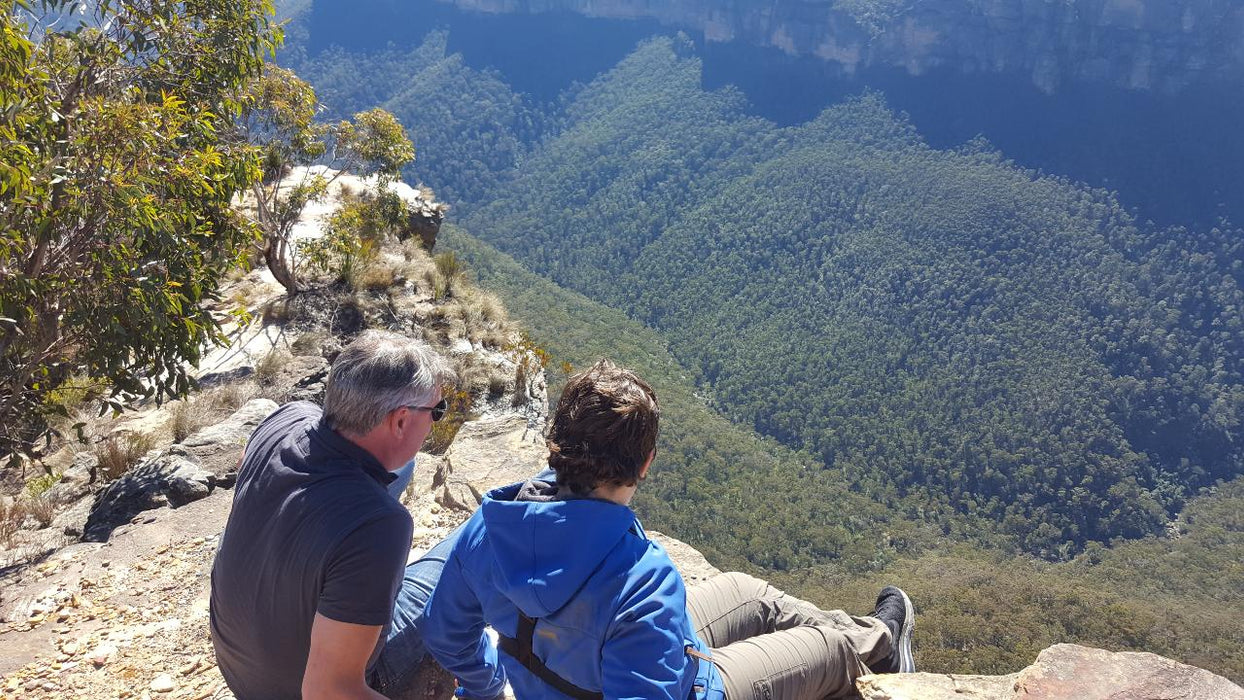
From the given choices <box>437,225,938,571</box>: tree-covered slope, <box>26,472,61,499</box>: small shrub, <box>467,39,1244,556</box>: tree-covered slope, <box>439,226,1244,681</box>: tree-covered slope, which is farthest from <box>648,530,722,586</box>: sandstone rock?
<box>467,39,1244,556</box>: tree-covered slope

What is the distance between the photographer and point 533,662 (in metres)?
1.93

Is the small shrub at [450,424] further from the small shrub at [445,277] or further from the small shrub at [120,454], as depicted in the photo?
the small shrub at [445,277]

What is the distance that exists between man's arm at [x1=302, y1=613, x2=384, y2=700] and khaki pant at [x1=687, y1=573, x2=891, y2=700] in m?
1.13

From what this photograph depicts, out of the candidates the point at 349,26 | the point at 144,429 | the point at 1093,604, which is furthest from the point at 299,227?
the point at 349,26

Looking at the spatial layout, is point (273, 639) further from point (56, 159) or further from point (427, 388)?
point (56, 159)

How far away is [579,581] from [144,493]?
405 centimetres

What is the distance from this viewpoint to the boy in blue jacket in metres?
1.75

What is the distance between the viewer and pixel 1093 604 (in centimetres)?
1418

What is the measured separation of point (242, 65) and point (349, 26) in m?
78.8

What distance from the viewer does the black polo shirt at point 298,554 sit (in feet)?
6.33

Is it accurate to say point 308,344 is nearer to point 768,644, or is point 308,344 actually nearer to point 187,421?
point 187,421

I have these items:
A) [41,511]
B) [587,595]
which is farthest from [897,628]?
[41,511]

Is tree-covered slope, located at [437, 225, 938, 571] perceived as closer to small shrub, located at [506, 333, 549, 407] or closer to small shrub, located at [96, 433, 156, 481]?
small shrub, located at [506, 333, 549, 407]

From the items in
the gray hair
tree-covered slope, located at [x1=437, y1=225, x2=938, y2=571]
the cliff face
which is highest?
the cliff face
